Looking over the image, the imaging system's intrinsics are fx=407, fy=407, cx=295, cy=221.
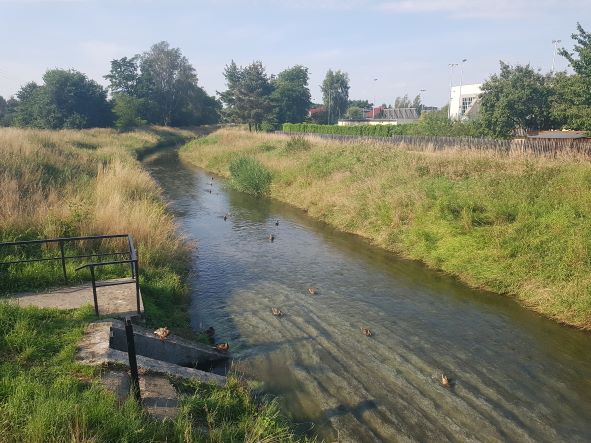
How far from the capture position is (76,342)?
6195 mm

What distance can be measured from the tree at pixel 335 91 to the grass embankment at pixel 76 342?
99170 mm

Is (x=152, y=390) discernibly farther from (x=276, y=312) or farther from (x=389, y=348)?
(x=389, y=348)

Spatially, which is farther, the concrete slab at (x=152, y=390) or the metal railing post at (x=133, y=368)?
the concrete slab at (x=152, y=390)

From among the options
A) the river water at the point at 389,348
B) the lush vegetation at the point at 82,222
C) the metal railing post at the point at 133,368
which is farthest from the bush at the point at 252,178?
the metal railing post at the point at 133,368

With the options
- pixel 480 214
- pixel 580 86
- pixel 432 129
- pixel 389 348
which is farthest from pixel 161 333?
pixel 432 129

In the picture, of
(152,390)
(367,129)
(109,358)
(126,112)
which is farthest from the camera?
(126,112)

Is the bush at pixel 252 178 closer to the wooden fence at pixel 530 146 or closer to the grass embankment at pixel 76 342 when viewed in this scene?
the wooden fence at pixel 530 146

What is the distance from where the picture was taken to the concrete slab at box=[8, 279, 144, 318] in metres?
7.55

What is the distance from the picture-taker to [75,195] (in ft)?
42.9

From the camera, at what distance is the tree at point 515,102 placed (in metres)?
32.0

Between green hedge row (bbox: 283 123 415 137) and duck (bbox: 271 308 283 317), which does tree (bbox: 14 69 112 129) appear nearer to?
green hedge row (bbox: 283 123 415 137)

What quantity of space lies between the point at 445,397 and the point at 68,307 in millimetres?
6890

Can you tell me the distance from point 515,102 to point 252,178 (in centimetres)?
2218

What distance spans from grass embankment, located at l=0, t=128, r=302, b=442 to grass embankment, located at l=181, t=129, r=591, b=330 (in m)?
8.12
